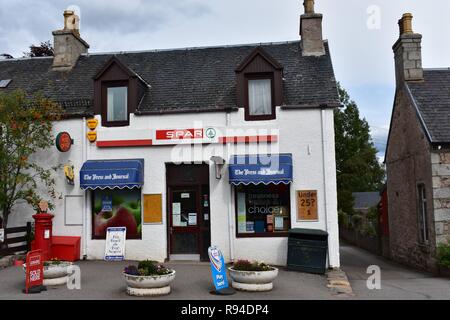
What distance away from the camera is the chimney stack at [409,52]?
55.5ft

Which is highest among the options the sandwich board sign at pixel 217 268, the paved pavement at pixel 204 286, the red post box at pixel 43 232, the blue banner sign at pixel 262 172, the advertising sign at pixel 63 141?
the advertising sign at pixel 63 141

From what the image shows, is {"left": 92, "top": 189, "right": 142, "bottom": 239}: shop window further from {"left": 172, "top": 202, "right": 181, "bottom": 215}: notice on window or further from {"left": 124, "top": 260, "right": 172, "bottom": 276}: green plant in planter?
{"left": 124, "top": 260, "right": 172, "bottom": 276}: green plant in planter

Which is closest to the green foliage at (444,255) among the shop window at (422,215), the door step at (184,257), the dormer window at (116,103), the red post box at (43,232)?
the shop window at (422,215)

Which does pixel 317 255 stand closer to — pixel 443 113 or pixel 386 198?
pixel 443 113

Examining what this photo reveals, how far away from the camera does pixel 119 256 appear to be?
13773 mm

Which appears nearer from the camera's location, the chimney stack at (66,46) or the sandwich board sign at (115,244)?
the sandwich board sign at (115,244)

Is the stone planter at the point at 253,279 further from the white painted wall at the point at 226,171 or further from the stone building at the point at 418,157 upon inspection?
the stone building at the point at 418,157

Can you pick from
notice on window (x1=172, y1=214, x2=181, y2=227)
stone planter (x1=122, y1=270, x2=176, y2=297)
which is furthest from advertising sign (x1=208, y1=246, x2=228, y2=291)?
notice on window (x1=172, y1=214, x2=181, y2=227)

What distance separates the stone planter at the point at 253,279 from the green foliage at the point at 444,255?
6.27 m

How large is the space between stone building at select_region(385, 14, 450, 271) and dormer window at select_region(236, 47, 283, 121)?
16.4 ft

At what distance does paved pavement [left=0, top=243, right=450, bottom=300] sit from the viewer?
30.9ft

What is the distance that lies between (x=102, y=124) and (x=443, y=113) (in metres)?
11.1

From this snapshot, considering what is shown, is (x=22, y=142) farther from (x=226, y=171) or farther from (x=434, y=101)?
(x=434, y=101)

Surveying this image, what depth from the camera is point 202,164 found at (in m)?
14.0
